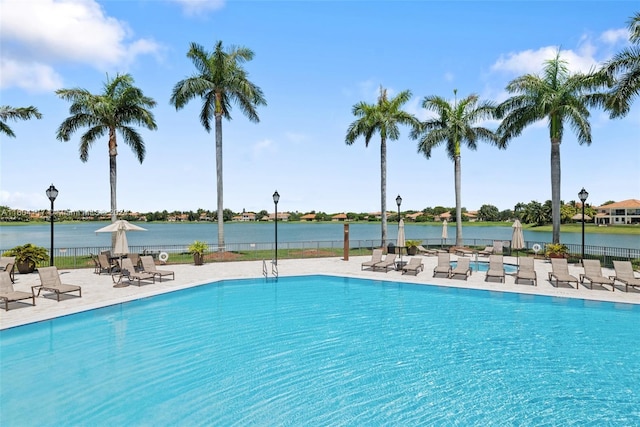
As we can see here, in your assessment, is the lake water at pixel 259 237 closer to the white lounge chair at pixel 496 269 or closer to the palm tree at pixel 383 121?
the palm tree at pixel 383 121

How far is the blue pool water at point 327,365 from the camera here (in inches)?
227

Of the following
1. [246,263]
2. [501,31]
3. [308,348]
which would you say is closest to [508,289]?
[308,348]

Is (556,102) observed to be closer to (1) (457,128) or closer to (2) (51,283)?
(1) (457,128)

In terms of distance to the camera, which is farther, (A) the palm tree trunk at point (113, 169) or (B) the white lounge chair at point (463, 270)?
(A) the palm tree trunk at point (113, 169)

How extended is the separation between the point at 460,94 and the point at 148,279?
25.3m

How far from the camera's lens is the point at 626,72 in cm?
1792

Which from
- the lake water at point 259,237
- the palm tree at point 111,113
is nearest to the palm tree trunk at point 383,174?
the lake water at point 259,237

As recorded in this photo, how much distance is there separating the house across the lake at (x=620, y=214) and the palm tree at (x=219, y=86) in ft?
360

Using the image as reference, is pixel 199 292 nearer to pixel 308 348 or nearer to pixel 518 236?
pixel 308 348

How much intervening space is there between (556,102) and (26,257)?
101ft

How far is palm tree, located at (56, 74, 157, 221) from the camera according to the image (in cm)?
2164

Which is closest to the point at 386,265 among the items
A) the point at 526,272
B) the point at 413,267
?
the point at 413,267

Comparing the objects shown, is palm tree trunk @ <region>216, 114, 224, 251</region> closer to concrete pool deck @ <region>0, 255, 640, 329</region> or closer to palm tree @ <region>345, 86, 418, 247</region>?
concrete pool deck @ <region>0, 255, 640, 329</region>

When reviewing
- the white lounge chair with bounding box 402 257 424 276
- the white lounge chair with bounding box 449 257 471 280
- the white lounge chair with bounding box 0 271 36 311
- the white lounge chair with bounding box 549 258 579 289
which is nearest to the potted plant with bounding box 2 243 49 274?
the white lounge chair with bounding box 0 271 36 311
